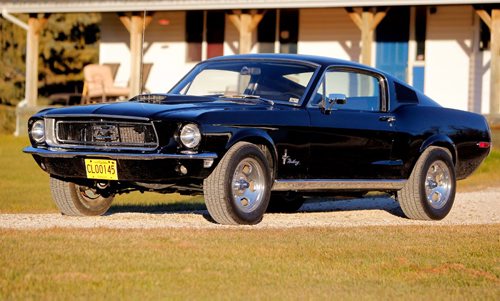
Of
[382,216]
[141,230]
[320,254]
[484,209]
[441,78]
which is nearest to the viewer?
[320,254]

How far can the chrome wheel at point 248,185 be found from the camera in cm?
980

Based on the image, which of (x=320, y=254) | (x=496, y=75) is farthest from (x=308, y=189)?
(x=496, y=75)

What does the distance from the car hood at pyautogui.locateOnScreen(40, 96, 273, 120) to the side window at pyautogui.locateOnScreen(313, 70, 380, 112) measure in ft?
2.51

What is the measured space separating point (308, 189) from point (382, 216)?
6.01 ft

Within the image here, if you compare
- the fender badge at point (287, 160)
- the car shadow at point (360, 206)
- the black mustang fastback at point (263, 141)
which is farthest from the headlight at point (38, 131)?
the car shadow at point (360, 206)

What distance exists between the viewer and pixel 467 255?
8.54 m

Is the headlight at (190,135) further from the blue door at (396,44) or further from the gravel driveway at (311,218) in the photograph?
the blue door at (396,44)

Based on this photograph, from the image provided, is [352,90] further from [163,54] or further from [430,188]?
[163,54]

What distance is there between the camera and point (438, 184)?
1200 centimetres

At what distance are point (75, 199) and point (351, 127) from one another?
255 centimetres

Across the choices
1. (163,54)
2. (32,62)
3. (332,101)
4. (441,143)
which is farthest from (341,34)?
(332,101)

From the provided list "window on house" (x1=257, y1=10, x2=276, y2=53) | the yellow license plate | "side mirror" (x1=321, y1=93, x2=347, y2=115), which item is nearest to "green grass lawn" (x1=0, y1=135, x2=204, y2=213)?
"side mirror" (x1=321, y1=93, x2=347, y2=115)

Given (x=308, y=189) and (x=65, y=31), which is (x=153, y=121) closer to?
(x=308, y=189)

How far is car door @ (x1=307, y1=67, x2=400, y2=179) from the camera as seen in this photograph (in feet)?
35.1
